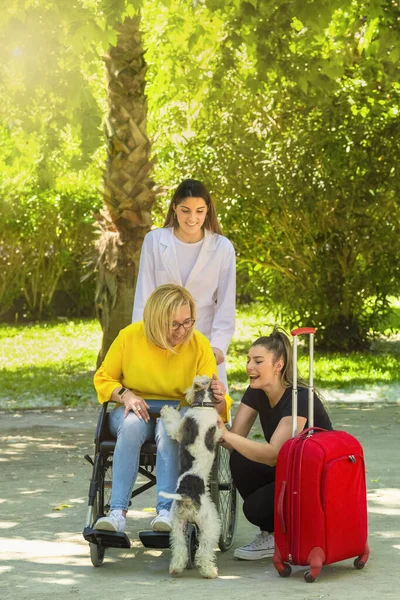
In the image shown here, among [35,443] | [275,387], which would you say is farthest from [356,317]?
[275,387]

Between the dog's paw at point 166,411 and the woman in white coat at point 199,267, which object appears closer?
the dog's paw at point 166,411

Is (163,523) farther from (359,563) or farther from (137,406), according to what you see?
(359,563)

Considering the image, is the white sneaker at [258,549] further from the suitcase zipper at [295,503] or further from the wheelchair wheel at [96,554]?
the wheelchair wheel at [96,554]

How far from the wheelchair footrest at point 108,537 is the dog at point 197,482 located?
0.21m

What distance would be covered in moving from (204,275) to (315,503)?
1.72 meters

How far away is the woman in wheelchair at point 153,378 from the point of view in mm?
5449

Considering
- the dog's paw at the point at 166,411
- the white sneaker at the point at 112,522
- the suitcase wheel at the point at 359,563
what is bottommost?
the suitcase wheel at the point at 359,563

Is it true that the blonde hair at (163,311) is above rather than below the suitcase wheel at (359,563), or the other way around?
above

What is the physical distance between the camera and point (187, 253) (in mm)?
6484

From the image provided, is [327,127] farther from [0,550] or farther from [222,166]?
[0,550]

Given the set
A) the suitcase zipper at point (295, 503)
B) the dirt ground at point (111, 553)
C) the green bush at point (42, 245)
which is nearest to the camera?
the dirt ground at point (111, 553)

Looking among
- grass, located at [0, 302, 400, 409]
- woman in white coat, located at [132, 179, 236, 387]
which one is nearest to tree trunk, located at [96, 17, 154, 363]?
grass, located at [0, 302, 400, 409]

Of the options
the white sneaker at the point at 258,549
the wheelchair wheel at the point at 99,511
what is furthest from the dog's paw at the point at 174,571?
the white sneaker at the point at 258,549

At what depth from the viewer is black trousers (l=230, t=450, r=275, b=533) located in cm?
555
